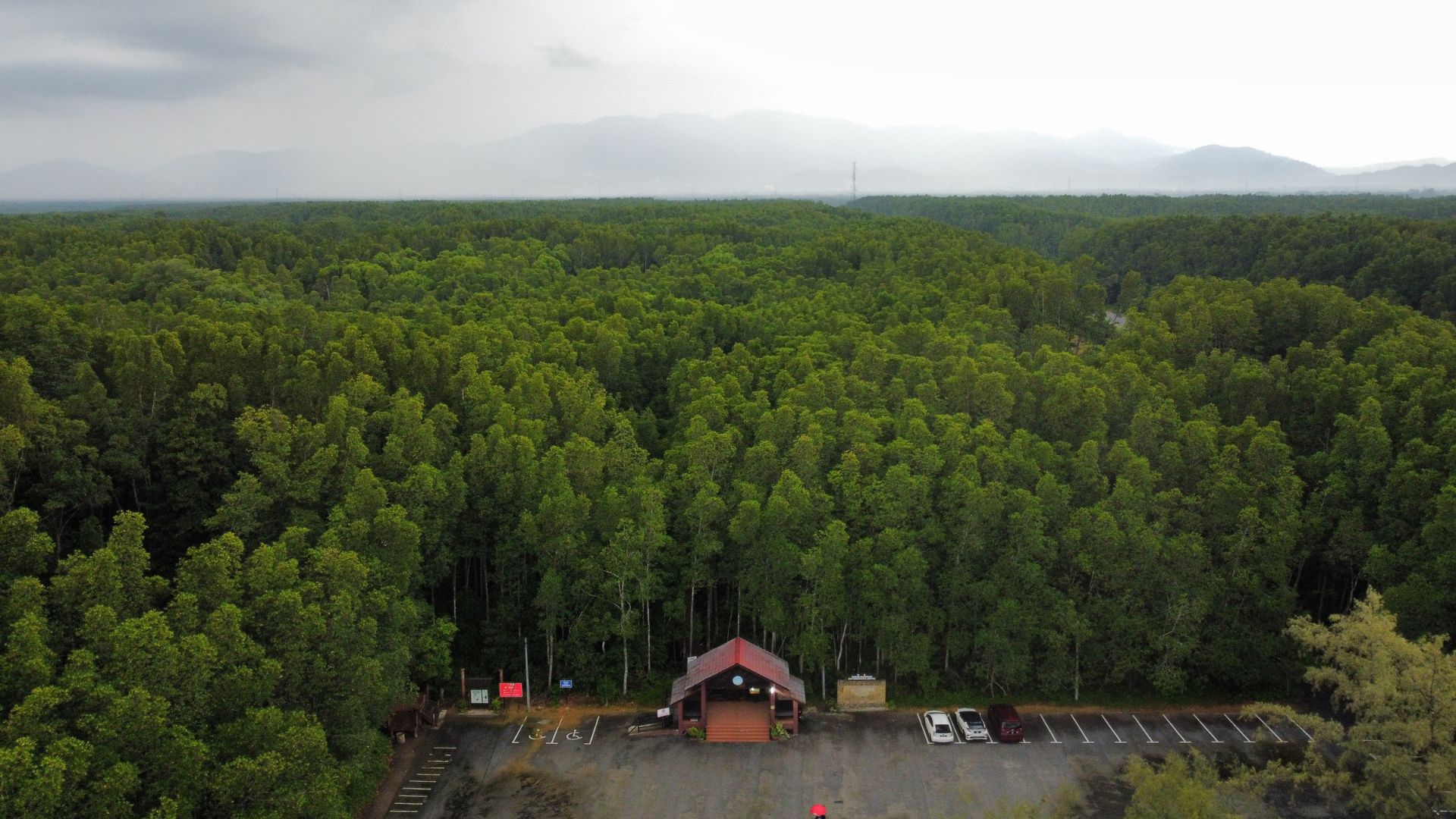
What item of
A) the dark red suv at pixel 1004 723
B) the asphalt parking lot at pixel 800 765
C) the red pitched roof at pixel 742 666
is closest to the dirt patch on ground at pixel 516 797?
the asphalt parking lot at pixel 800 765

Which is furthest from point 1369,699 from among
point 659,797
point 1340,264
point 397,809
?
point 1340,264

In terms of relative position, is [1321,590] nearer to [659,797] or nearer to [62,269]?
[659,797]

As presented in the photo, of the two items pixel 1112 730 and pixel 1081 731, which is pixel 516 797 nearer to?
pixel 1081 731

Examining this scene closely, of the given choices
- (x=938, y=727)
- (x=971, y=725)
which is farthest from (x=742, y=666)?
(x=971, y=725)

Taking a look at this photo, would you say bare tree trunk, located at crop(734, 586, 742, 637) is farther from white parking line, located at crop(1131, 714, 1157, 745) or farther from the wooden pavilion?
white parking line, located at crop(1131, 714, 1157, 745)

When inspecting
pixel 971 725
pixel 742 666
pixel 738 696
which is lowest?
pixel 971 725

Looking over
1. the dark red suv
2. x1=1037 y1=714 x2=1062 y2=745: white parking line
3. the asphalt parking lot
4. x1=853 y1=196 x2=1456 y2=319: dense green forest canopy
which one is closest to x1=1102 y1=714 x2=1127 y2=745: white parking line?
the asphalt parking lot
